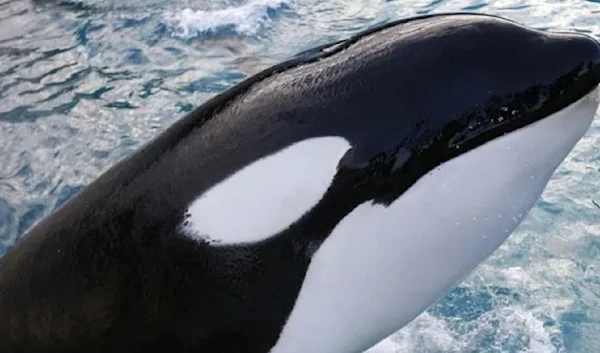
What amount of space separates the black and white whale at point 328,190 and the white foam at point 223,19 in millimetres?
6269

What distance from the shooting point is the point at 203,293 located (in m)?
2.63

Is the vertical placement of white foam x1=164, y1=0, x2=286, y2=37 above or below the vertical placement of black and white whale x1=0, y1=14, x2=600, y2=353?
below

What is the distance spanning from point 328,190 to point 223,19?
6754mm

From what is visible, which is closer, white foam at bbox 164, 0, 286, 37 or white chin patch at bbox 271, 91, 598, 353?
white chin patch at bbox 271, 91, 598, 353

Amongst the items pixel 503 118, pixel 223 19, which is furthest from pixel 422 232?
pixel 223 19

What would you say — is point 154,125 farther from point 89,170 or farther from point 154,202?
point 154,202

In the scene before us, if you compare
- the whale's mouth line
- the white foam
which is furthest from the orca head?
the white foam

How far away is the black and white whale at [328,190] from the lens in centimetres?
257

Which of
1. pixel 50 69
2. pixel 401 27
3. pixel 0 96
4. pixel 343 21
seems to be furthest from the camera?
pixel 343 21

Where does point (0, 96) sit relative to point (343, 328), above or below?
below

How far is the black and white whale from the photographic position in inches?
101

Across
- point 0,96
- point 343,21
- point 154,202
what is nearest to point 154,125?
point 0,96

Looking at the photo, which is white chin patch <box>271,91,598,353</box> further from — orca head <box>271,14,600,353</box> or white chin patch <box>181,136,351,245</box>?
white chin patch <box>181,136,351,245</box>

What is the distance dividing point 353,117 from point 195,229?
529 millimetres
